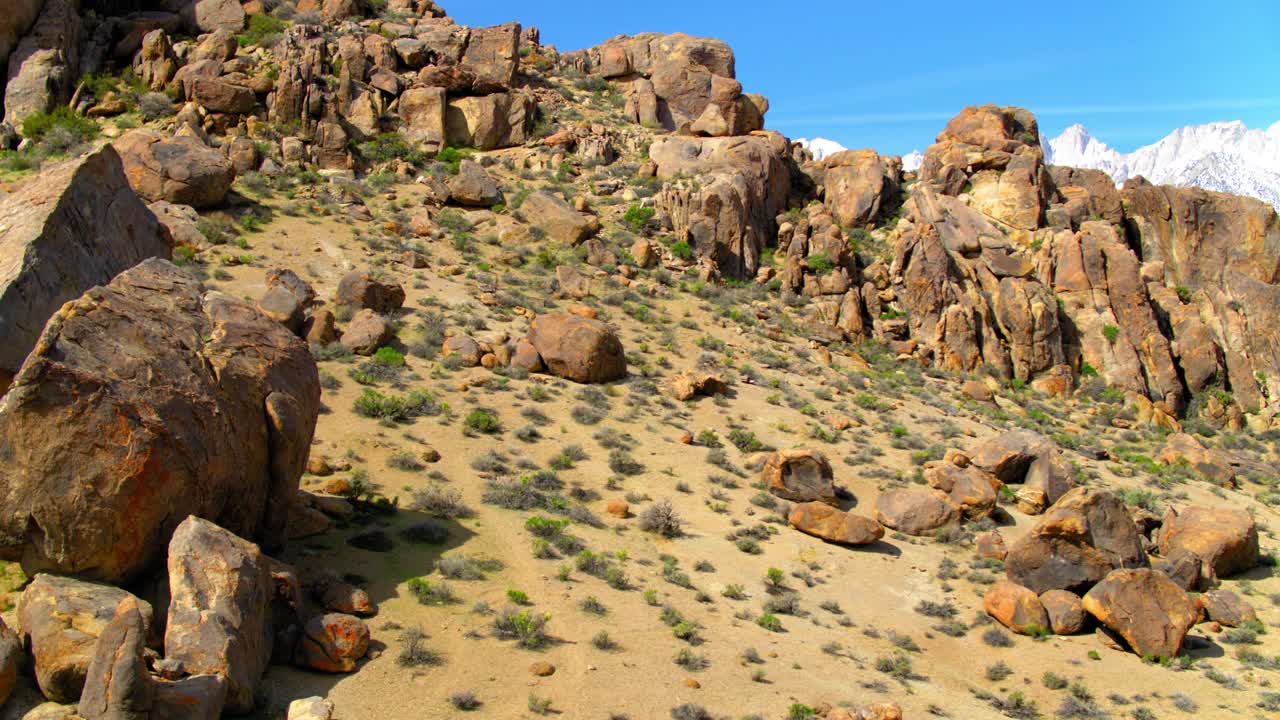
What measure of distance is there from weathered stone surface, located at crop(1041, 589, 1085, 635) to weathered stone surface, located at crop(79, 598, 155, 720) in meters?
14.4

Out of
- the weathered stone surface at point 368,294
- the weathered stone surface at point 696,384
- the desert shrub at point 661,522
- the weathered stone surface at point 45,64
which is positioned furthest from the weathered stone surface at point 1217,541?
the weathered stone surface at point 45,64

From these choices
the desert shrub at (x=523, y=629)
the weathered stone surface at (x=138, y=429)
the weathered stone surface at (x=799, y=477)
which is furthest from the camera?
the weathered stone surface at (x=799, y=477)

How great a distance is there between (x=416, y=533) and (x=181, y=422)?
16.6 ft

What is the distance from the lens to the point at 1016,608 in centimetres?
1460

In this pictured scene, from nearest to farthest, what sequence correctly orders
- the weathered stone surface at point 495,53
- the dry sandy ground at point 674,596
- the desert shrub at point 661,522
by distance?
the dry sandy ground at point 674,596 → the desert shrub at point 661,522 → the weathered stone surface at point 495,53

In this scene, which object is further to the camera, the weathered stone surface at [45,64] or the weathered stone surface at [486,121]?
the weathered stone surface at [486,121]

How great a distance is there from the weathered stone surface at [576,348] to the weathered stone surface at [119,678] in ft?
53.3

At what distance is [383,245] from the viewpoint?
96.2 ft

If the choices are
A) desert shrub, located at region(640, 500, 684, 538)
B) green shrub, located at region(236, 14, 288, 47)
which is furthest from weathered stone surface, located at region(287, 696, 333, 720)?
green shrub, located at region(236, 14, 288, 47)

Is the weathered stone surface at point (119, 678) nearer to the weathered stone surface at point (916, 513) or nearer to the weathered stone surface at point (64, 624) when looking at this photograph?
the weathered stone surface at point (64, 624)

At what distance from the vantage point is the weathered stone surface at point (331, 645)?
29.6 feet

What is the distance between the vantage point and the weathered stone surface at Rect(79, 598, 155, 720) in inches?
249

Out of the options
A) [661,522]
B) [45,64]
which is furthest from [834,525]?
[45,64]

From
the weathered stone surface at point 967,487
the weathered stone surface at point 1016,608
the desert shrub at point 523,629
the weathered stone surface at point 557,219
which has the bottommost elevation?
the desert shrub at point 523,629
